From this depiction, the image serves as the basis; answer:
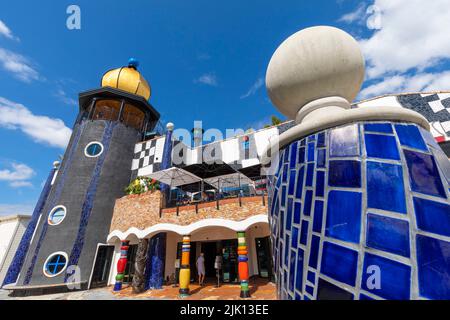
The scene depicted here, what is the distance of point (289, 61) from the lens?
229 cm

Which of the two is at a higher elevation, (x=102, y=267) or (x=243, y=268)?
(x=102, y=267)

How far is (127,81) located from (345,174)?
17491 mm

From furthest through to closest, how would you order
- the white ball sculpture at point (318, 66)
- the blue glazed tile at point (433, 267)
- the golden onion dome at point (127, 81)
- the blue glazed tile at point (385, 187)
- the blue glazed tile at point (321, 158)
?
the golden onion dome at point (127, 81) → the white ball sculpture at point (318, 66) → the blue glazed tile at point (321, 158) → the blue glazed tile at point (385, 187) → the blue glazed tile at point (433, 267)

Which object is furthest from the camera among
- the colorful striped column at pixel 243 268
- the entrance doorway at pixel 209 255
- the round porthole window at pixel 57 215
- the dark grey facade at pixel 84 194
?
the entrance doorway at pixel 209 255

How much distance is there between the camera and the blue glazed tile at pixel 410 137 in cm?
156

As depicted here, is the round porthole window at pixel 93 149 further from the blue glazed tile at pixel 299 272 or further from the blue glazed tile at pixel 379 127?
the blue glazed tile at pixel 379 127

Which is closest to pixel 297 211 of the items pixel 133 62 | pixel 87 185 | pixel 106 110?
pixel 87 185

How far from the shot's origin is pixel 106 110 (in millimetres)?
15602

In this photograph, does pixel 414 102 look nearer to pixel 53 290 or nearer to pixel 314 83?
pixel 314 83

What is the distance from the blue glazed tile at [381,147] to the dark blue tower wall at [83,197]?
14.0 m

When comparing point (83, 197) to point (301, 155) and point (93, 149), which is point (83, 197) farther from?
point (301, 155)

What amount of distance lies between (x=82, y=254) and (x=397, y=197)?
14.0 metres

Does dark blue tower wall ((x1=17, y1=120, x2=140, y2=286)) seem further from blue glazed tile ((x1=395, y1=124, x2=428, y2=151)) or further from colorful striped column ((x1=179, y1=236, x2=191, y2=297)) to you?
blue glazed tile ((x1=395, y1=124, x2=428, y2=151))

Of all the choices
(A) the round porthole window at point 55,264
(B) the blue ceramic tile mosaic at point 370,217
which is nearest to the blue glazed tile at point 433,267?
(B) the blue ceramic tile mosaic at point 370,217
